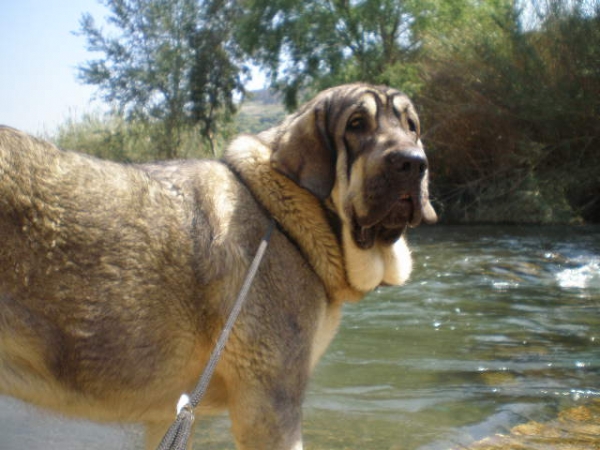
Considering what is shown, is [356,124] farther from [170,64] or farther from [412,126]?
[170,64]

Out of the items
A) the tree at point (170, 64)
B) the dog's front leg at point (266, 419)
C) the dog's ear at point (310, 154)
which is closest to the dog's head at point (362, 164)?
the dog's ear at point (310, 154)

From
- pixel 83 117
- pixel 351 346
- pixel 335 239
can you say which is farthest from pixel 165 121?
pixel 335 239

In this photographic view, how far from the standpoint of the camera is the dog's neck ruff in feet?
10.6

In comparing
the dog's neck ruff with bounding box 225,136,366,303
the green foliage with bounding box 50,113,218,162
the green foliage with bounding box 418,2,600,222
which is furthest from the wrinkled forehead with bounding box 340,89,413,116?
the green foliage with bounding box 50,113,218,162

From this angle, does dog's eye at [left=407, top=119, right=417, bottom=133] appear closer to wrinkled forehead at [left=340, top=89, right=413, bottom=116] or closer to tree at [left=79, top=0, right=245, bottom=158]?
wrinkled forehead at [left=340, top=89, right=413, bottom=116]

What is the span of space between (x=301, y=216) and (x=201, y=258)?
59cm

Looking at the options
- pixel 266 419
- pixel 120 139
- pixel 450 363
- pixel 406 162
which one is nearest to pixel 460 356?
pixel 450 363

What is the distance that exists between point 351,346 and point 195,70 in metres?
31.9

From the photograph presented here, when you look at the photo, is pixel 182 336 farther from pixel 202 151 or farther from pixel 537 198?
pixel 202 151

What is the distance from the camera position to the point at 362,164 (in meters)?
3.16

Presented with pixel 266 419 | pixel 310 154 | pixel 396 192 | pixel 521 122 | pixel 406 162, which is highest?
pixel 521 122

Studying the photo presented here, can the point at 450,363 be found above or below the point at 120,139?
below

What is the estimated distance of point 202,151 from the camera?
32.9 meters

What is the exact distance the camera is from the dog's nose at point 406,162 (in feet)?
9.90
